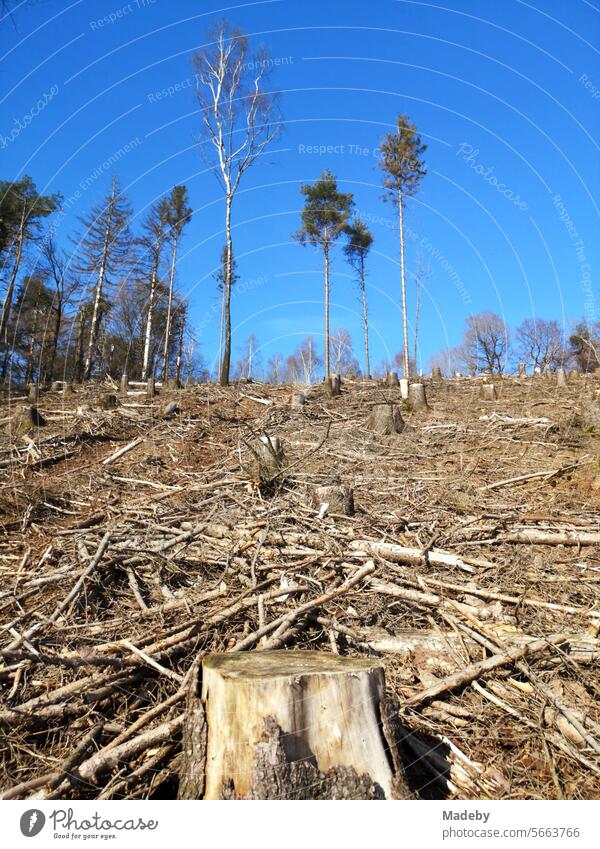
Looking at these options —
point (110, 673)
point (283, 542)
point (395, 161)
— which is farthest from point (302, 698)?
point (395, 161)

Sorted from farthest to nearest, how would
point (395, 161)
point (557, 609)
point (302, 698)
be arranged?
point (395, 161) < point (557, 609) < point (302, 698)

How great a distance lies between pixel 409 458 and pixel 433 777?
4983 mm

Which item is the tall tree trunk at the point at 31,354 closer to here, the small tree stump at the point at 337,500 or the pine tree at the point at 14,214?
the pine tree at the point at 14,214

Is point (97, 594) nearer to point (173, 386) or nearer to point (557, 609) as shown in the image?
point (557, 609)

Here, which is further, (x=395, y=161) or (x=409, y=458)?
(x=395, y=161)

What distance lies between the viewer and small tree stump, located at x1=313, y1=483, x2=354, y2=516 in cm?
494

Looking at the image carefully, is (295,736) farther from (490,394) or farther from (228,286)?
(228,286)

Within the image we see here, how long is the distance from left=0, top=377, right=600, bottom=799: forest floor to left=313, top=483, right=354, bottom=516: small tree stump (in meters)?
0.07

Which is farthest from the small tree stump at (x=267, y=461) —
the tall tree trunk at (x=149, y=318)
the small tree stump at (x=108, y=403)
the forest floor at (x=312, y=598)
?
the tall tree trunk at (x=149, y=318)

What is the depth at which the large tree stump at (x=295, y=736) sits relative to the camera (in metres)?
2.08

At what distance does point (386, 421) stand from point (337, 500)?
12.3ft

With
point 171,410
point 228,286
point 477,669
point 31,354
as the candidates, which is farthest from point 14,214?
point 477,669

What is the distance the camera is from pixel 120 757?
244cm

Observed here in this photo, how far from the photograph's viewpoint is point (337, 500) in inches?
196
